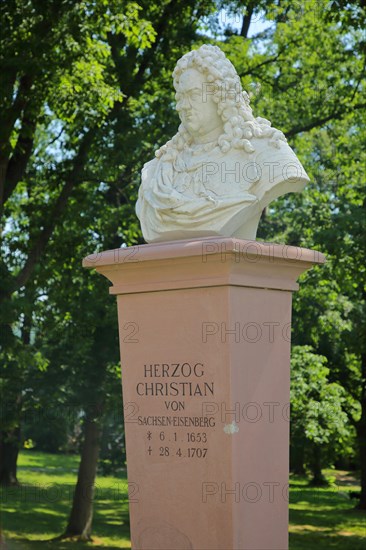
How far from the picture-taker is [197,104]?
22.0 feet

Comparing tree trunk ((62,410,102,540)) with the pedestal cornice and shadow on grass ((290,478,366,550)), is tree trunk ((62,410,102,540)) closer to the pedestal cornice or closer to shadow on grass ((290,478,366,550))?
shadow on grass ((290,478,366,550))

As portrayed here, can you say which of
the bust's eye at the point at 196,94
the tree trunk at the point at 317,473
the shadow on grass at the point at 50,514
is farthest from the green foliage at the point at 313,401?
the bust's eye at the point at 196,94

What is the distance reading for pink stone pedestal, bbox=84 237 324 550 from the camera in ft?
19.9

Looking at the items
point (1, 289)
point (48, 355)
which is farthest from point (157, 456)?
point (48, 355)

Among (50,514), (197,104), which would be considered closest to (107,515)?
(50,514)

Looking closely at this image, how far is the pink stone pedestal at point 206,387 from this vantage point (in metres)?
6.08

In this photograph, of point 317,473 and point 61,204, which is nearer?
point 61,204

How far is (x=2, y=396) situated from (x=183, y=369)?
10.5 metres

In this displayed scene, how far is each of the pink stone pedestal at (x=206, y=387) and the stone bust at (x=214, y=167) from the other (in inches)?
14.3

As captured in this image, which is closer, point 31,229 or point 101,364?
point 31,229

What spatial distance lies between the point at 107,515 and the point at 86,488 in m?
3.00

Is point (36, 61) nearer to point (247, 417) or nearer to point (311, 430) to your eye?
point (247, 417)

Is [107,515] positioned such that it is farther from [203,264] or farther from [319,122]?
[203,264]

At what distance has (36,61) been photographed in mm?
10922
